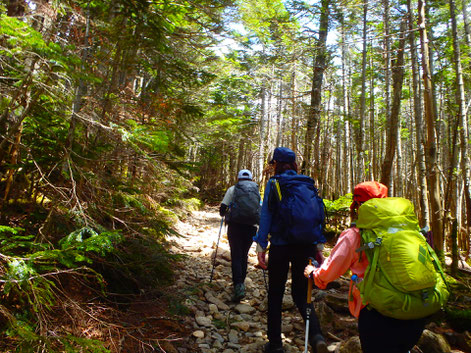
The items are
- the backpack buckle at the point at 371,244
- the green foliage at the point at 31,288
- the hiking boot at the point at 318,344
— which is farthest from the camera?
the hiking boot at the point at 318,344

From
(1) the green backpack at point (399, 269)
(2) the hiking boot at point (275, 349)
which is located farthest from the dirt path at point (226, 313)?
(1) the green backpack at point (399, 269)

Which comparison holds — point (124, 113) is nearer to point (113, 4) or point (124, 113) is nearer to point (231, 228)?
point (113, 4)

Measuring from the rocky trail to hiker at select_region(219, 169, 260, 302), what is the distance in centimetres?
42

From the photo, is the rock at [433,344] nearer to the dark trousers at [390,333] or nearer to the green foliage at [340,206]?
the dark trousers at [390,333]

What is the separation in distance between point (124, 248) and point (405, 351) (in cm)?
310

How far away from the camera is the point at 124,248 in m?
3.63

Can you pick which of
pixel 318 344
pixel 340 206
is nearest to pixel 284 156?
pixel 318 344

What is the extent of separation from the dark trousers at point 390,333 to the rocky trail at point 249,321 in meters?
1.23

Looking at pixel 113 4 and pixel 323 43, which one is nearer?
pixel 113 4

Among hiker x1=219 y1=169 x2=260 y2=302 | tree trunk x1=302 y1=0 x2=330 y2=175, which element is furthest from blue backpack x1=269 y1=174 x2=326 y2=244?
tree trunk x1=302 y1=0 x2=330 y2=175

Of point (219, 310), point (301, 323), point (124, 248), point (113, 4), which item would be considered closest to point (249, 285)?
point (219, 310)

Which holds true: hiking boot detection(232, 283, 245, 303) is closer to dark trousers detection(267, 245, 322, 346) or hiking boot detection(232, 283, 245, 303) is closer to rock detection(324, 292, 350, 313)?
rock detection(324, 292, 350, 313)

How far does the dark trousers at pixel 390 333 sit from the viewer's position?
1.89 metres

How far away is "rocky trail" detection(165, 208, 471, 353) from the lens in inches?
131
